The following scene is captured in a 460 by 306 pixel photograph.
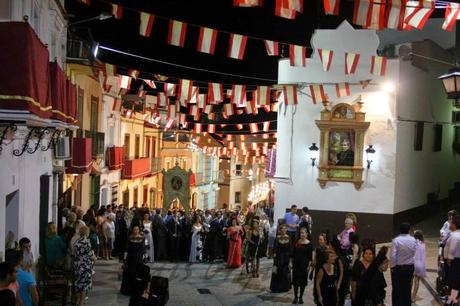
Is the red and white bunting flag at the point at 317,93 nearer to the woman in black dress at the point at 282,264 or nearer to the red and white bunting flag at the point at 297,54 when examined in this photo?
the red and white bunting flag at the point at 297,54

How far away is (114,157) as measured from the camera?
98.3 ft

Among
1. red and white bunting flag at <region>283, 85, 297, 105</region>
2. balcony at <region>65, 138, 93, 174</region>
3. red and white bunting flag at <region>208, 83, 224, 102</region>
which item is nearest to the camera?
balcony at <region>65, 138, 93, 174</region>

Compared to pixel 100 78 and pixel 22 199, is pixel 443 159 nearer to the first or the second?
pixel 100 78

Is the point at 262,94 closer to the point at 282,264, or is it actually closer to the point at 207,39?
the point at 207,39

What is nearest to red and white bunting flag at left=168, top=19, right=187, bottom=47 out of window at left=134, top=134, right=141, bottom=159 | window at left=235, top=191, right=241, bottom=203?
window at left=134, top=134, right=141, bottom=159

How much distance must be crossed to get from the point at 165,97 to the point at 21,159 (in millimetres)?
12629

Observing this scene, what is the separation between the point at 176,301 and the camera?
13.6 metres

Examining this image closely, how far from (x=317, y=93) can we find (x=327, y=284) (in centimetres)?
996

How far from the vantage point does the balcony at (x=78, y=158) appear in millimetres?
19391

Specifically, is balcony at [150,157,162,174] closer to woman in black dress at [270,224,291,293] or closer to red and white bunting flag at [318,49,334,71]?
red and white bunting flag at [318,49,334,71]

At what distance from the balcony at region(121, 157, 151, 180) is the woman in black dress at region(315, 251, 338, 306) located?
78.4 ft

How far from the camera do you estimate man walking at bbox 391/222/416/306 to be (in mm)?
11344

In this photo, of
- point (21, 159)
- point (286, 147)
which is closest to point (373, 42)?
point (286, 147)

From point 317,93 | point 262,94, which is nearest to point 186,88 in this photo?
point 262,94
